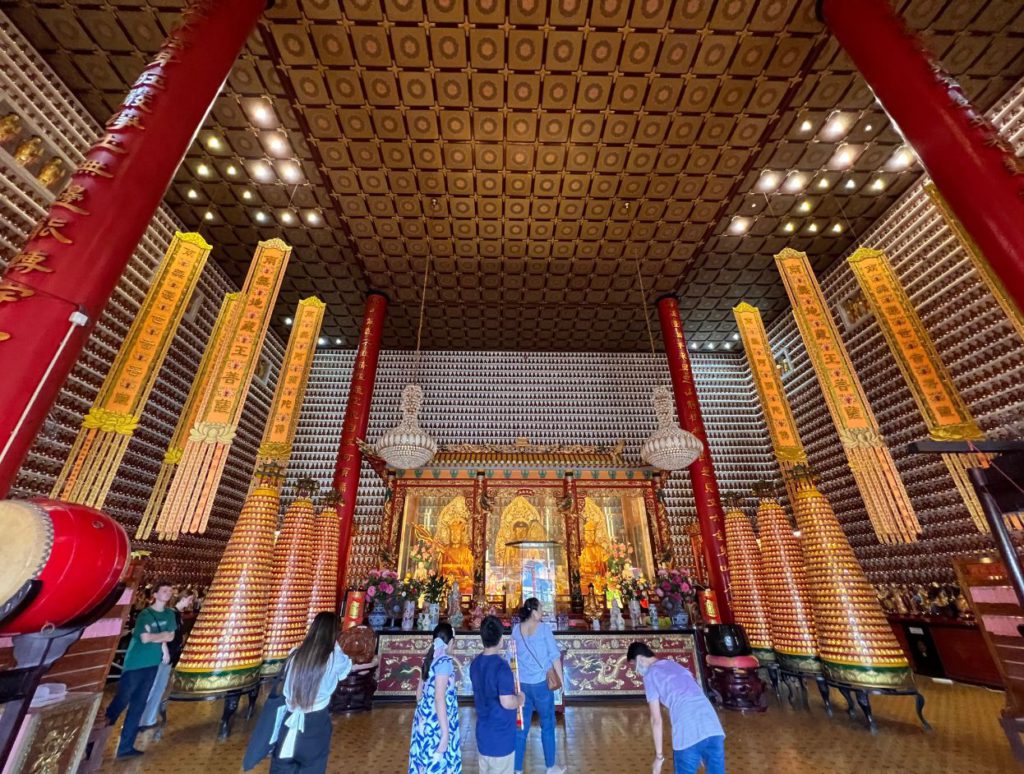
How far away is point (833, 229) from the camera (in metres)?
9.76

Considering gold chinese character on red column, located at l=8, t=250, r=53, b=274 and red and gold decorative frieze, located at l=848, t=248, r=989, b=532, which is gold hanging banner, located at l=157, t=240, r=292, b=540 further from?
red and gold decorative frieze, located at l=848, t=248, r=989, b=532

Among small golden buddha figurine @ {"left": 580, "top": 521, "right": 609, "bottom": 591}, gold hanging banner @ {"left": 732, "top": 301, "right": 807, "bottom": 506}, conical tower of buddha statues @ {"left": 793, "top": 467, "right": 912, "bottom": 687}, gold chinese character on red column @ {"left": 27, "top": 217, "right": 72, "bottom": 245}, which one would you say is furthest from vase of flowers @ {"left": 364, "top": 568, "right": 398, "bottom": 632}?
gold hanging banner @ {"left": 732, "top": 301, "right": 807, "bottom": 506}

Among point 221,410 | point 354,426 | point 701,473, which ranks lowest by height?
point 221,410

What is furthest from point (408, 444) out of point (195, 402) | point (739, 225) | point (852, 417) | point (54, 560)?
point (739, 225)

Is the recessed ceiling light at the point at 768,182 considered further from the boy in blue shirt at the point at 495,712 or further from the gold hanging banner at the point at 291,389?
the boy in blue shirt at the point at 495,712

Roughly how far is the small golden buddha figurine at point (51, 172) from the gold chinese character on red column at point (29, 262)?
179 inches

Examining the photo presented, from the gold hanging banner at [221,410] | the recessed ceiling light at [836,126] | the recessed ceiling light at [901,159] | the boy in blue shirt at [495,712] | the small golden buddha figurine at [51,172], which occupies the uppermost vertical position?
the recessed ceiling light at [836,126]

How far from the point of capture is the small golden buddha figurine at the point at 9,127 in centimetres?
570

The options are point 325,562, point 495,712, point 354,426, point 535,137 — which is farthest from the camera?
point 354,426

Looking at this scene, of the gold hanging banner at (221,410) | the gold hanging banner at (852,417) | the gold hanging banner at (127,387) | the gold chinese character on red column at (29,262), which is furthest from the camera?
the gold hanging banner at (852,417)

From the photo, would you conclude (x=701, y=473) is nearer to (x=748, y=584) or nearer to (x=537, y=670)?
(x=748, y=584)

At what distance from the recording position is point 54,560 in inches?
63.1

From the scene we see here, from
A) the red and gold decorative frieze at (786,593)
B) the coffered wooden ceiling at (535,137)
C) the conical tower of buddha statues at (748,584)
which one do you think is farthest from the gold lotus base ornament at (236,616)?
the conical tower of buddha statues at (748,584)

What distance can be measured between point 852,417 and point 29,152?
486 inches
